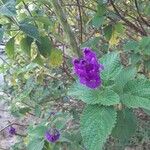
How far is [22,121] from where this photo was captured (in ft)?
14.1

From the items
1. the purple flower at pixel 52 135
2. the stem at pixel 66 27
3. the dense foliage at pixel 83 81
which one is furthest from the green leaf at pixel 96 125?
the purple flower at pixel 52 135

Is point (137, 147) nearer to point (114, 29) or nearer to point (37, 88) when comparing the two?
point (37, 88)

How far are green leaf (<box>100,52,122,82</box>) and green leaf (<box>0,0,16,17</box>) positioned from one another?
33 centimetres

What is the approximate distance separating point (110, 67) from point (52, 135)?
1.98ft

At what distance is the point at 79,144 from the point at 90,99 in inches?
31.9

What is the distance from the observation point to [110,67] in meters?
1.30

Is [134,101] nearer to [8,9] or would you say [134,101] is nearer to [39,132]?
[8,9]

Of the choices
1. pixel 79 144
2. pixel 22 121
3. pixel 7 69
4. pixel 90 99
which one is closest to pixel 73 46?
pixel 90 99

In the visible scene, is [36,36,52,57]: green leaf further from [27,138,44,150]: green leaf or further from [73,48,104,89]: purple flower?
[73,48,104,89]: purple flower

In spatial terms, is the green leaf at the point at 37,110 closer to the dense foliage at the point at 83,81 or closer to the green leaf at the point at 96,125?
the dense foliage at the point at 83,81

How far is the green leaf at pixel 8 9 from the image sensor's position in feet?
4.00

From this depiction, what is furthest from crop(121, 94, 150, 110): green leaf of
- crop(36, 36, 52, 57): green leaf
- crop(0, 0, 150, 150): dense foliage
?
crop(36, 36, 52, 57): green leaf

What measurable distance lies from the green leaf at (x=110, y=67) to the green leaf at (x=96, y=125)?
0.12m

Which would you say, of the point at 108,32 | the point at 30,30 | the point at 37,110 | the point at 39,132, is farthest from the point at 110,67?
the point at 37,110
